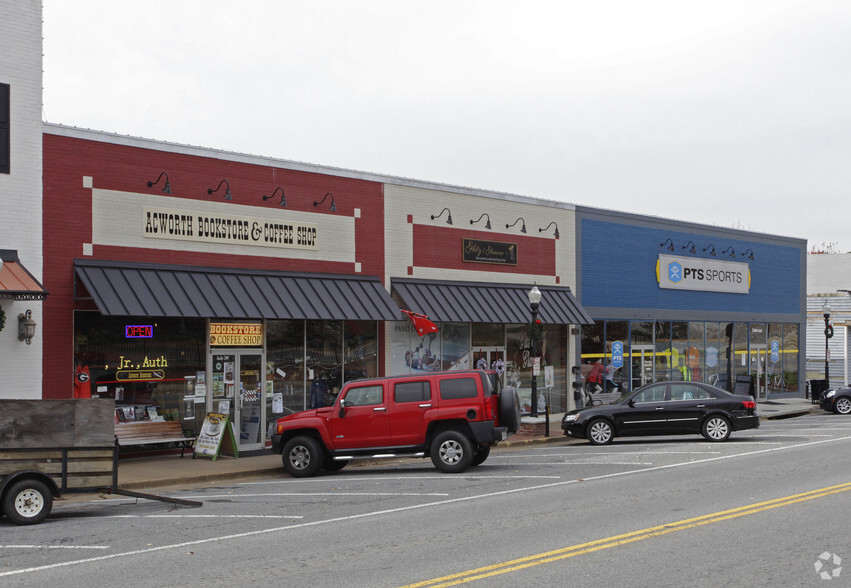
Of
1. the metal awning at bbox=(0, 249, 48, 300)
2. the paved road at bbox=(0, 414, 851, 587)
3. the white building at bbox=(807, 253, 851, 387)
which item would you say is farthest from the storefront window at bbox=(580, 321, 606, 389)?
the white building at bbox=(807, 253, 851, 387)

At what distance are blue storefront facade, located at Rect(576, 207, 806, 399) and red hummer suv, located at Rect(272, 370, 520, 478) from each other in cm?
1361

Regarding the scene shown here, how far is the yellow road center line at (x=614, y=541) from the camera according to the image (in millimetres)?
8266

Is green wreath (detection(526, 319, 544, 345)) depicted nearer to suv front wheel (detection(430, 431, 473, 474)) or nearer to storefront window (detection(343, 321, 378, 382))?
storefront window (detection(343, 321, 378, 382))

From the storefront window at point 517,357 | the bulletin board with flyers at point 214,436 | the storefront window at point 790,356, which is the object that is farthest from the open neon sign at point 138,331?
the storefront window at point 790,356

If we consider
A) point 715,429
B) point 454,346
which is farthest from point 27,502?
point 715,429

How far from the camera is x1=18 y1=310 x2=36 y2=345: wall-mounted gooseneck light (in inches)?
687

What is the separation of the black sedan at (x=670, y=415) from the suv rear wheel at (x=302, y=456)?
24.5ft

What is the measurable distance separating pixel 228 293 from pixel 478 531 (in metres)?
11.4

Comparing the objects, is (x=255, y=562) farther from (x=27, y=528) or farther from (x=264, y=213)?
(x=264, y=213)

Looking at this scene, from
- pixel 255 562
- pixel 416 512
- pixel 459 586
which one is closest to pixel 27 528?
pixel 255 562

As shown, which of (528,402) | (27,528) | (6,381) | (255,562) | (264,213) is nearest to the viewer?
(255,562)

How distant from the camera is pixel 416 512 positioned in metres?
12.0

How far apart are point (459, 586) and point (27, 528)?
21.6 feet

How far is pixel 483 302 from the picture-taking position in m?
25.8
